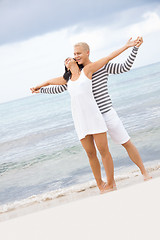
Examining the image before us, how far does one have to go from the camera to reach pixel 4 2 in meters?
33.1

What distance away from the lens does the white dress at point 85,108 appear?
2.42 meters

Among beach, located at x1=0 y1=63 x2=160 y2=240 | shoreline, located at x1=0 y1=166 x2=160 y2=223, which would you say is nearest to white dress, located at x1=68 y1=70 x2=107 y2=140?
beach, located at x1=0 y1=63 x2=160 y2=240

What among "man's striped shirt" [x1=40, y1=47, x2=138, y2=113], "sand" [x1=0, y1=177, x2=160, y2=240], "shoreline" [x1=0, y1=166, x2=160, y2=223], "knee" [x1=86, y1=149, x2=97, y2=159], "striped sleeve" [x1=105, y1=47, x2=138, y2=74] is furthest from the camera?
"shoreline" [x1=0, y1=166, x2=160, y2=223]

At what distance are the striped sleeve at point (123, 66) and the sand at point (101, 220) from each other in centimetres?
83

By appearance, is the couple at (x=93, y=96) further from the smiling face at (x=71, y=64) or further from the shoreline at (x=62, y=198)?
the shoreline at (x=62, y=198)

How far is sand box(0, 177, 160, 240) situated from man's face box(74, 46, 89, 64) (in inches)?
39.1

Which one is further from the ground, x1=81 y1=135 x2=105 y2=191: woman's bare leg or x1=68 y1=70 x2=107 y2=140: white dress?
x1=68 y1=70 x2=107 y2=140: white dress

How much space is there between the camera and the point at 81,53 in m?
2.50

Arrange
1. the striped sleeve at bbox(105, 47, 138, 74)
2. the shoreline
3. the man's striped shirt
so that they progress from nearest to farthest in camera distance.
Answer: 1. the striped sleeve at bbox(105, 47, 138, 74)
2. the man's striped shirt
3. the shoreline

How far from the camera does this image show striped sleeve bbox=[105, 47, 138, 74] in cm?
241

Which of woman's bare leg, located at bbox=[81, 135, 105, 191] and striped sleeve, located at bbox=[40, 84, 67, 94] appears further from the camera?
striped sleeve, located at bbox=[40, 84, 67, 94]

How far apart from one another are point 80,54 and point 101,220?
1228mm

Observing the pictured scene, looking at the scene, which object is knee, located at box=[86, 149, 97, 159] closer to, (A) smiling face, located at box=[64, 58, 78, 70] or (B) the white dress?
(B) the white dress

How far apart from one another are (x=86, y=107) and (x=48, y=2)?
35.9 metres
